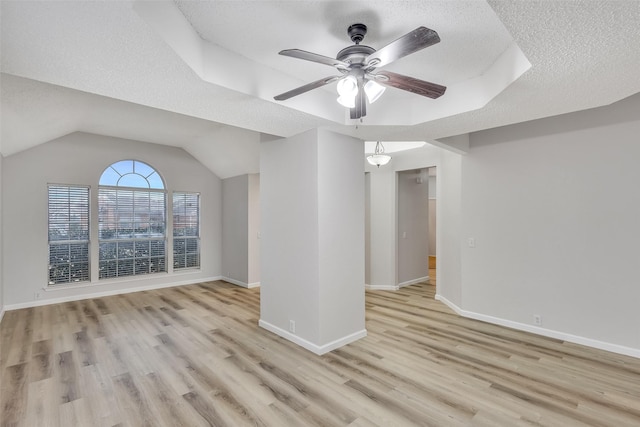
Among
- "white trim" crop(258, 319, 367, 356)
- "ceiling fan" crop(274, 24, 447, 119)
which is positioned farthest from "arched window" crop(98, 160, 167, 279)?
"ceiling fan" crop(274, 24, 447, 119)

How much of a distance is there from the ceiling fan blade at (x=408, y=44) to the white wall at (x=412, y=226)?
453cm

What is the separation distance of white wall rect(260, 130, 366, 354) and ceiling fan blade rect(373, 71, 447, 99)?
139cm

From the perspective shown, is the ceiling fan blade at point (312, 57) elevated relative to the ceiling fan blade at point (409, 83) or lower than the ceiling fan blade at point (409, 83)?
elevated

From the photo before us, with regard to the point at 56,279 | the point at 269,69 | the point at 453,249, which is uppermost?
the point at 269,69

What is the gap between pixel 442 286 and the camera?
5.22 meters

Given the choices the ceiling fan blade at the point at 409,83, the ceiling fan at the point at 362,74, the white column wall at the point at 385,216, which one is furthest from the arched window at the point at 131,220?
the ceiling fan blade at the point at 409,83

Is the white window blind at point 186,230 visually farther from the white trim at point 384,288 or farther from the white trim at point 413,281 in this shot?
the white trim at point 413,281

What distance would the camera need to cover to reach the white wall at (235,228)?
6555 mm

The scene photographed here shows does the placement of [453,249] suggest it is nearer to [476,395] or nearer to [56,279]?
[476,395]

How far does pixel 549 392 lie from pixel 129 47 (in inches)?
151

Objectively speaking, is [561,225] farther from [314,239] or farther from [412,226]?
[412,226]

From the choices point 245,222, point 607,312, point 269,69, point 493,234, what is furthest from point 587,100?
point 245,222

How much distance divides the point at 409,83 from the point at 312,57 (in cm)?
66

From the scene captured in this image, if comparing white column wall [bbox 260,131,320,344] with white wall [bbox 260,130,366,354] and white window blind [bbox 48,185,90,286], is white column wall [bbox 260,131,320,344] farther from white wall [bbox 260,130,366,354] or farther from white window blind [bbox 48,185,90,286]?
white window blind [bbox 48,185,90,286]
